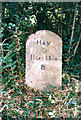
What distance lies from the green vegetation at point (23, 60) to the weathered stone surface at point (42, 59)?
0.48 feet

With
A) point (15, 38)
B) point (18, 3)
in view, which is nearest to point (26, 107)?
point (15, 38)

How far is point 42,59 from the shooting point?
2064mm

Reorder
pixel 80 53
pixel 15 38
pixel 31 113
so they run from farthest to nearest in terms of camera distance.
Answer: pixel 80 53
pixel 15 38
pixel 31 113

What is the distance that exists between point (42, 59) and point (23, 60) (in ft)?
1.00

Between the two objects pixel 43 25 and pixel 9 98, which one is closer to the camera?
pixel 9 98

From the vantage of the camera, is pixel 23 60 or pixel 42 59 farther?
pixel 23 60

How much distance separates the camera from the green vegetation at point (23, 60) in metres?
2.10

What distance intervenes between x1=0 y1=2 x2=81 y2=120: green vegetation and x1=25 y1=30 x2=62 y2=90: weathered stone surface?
148 mm

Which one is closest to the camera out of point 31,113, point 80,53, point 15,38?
point 31,113

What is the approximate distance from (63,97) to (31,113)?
46 centimetres

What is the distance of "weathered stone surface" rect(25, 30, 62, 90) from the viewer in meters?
2.05

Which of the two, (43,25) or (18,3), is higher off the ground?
(18,3)

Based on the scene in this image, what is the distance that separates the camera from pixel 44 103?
2.16 m

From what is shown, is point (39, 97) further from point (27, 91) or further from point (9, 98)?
point (9, 98)
